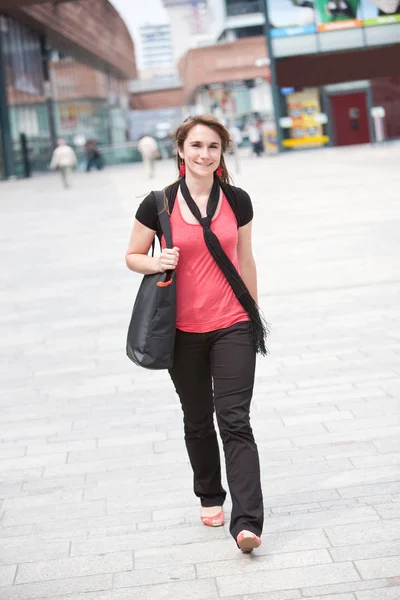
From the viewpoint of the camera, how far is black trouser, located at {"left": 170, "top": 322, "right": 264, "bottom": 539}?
411 centimetres

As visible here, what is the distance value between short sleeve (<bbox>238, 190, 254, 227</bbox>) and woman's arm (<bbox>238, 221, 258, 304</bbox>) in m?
0.04

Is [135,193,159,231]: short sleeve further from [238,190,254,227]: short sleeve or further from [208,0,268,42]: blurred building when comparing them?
[208,0,268,42]: blurred building

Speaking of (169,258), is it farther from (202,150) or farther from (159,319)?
(202,150)

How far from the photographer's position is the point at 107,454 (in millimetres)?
5742

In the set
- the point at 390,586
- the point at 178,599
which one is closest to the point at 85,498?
the point at 178,599

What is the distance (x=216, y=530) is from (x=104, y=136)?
63305mm

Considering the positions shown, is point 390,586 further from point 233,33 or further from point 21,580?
point 233,33

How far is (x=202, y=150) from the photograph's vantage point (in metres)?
4.16

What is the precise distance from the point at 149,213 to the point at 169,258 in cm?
28

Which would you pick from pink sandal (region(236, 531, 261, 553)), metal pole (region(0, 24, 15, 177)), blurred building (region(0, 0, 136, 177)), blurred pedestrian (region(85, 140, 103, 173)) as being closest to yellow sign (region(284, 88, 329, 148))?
blurred pedestrian (region(85, 140, 103, 173))

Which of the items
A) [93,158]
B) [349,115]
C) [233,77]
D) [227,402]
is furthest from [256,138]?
[227,402]

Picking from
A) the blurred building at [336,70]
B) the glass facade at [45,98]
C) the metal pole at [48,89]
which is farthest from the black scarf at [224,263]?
the metal pole at [48,89]

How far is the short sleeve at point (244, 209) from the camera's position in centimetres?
430

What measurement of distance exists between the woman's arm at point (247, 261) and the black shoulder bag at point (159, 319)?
14.1 inches
